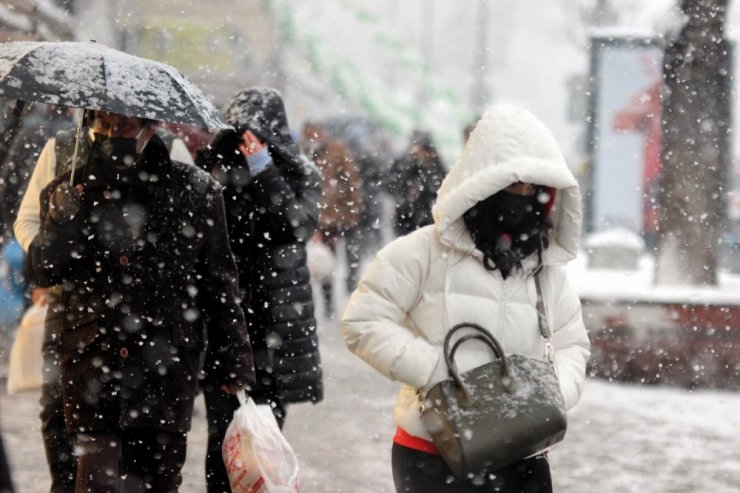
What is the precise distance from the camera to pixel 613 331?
33.7 feet

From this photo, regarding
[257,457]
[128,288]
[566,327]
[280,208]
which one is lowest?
[257,457]

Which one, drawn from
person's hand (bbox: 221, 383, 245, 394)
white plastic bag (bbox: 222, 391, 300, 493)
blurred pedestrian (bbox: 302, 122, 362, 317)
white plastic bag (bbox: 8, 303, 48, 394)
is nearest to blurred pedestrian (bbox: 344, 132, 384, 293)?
blurred pedestrian (bbox: 302, 122, 362, 317)

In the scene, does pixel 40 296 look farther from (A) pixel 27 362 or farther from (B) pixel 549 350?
(B) pixel 549 350

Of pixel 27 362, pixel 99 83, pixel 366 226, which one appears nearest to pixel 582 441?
pixel 27 362

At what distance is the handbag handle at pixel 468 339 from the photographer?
3574 millimetres

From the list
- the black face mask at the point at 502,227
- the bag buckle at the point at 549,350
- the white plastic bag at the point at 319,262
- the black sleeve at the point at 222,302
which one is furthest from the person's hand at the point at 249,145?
the white plastic bag at the point at 319,262

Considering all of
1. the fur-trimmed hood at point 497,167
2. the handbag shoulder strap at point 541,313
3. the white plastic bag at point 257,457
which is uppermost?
the fur-trimmed hood at point 497,167

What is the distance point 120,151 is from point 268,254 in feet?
3.79

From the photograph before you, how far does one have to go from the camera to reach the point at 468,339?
3711mm

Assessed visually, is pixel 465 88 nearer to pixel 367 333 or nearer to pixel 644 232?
pixel 644 232

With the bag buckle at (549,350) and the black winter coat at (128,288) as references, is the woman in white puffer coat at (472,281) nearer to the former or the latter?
the bag buckle at (549,350)

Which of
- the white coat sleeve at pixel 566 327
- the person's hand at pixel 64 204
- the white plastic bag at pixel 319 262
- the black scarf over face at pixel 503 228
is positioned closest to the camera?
the black scarf over face at pixel 503 228

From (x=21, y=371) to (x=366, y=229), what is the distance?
382 inches

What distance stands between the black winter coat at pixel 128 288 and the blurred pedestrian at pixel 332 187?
821 centimetres
